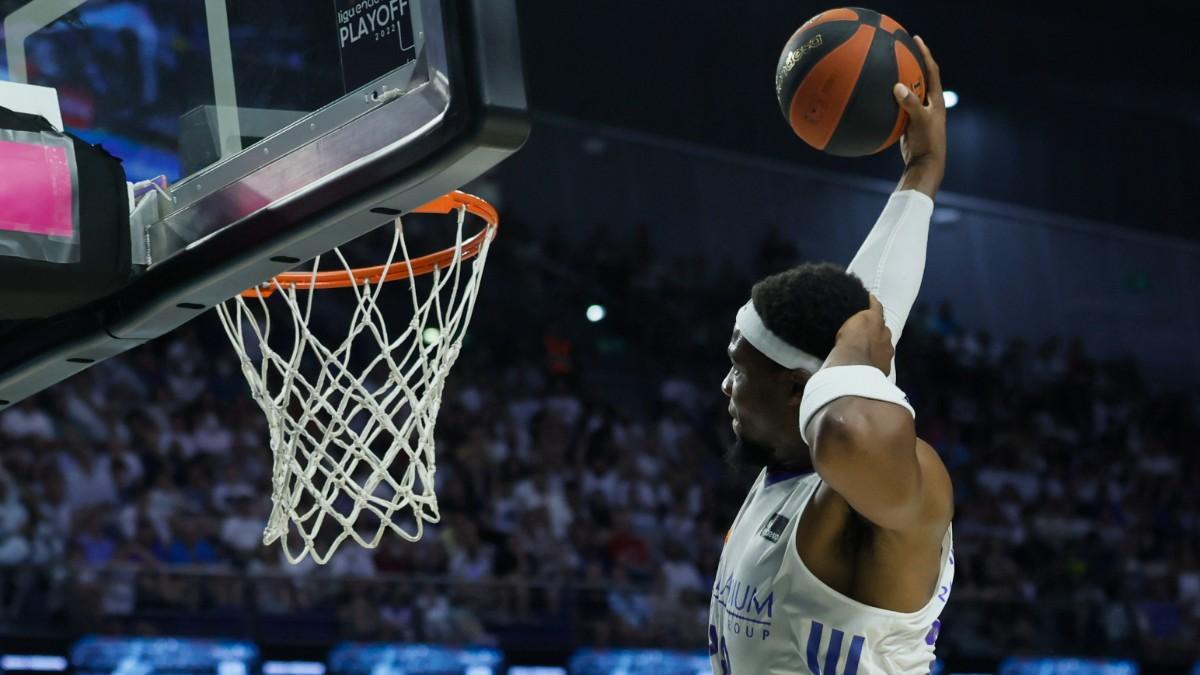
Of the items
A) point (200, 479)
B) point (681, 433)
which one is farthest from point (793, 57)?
point (681, 433)

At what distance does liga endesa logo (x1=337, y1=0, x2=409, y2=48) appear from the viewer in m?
2.00

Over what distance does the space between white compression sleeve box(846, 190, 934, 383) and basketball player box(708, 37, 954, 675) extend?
5 centimetres

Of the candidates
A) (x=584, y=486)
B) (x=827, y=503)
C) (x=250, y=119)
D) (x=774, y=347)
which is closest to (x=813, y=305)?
(x=774, y=347)

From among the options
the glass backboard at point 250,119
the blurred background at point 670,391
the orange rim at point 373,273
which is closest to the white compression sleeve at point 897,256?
the orange rim at point 373,273

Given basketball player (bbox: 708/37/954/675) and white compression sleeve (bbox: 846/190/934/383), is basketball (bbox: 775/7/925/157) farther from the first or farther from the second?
basketball player (bbox: 708/37/954/675)

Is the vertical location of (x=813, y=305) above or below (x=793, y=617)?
above

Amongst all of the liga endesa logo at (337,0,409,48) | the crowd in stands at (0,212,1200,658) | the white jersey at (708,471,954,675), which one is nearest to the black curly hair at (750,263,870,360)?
the white jersey at (708,471,954,675)

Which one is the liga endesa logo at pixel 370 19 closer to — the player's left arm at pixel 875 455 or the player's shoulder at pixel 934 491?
the player's left arm at pixel 875 455

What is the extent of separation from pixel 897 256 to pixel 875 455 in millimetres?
835

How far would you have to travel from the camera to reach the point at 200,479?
713 cm

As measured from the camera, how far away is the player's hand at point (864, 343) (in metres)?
1.99

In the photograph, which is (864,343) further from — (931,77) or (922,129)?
(931,77)

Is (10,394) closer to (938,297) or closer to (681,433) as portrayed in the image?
(681,433)

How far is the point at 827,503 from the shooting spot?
2059 mm
